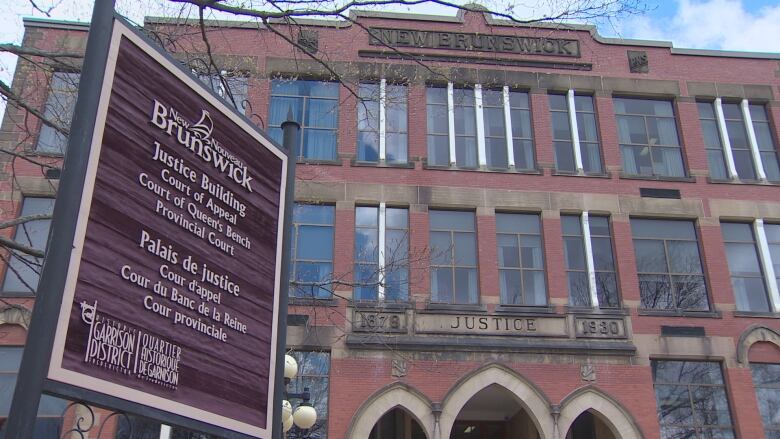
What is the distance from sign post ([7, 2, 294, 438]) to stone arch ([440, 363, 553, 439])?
14.8 metres

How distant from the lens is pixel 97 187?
3.63 m

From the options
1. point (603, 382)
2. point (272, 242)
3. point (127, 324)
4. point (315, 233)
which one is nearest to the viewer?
point (127, 324)

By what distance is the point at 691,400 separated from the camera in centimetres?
2011

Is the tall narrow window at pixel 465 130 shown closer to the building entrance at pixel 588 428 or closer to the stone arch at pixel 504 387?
the stone arch at pixel 504 387

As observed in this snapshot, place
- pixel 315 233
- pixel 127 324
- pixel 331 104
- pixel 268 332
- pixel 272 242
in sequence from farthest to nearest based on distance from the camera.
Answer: pixel 331 104 < pixel 315 233 < pixel 272 242 < pixel 268 332 < pixel 127 324

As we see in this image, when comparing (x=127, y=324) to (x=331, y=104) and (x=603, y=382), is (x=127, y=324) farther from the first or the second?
(x=331, y=104)

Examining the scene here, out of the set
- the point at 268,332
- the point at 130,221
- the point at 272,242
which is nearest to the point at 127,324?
A: the point at 130,221

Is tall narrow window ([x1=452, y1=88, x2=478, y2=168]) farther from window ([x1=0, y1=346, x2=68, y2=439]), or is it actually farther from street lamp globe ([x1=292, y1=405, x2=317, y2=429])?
window ([x1=0, y1=346, x2=68, y2=439])

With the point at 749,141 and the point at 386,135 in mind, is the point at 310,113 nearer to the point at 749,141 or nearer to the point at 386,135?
the point at 386,135

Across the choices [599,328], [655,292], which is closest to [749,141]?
[655,292]

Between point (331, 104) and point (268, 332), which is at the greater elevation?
point (331, 104)

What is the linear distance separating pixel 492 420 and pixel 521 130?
906cm

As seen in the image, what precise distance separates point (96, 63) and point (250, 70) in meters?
17.8

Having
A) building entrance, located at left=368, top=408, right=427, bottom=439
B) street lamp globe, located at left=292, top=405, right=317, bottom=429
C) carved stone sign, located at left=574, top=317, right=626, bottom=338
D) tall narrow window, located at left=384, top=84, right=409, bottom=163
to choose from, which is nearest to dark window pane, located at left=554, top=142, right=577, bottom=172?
tall narrow window, located at left=384, top=84, right=409, bottom=163
